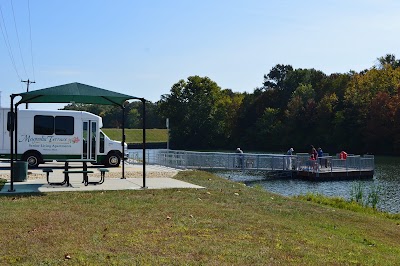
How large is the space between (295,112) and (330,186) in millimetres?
51741

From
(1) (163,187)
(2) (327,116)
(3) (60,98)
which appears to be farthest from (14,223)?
(2) (327,116)

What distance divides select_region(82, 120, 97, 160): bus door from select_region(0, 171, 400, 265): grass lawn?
12.2 m

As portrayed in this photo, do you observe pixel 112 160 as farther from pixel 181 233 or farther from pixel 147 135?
pixel 147 135

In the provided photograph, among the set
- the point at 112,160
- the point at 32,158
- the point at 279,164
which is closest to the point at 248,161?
the point at 279,164

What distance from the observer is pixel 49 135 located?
24109 mm

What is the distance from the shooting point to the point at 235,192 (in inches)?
584

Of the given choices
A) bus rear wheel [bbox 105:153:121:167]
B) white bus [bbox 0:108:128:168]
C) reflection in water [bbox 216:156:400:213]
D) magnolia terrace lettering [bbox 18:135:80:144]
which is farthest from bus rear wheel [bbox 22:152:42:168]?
reflection in water [bbox 216:156:400:213]

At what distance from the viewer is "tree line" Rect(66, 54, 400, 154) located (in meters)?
66.9

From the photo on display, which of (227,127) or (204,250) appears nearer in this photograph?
(204,250)

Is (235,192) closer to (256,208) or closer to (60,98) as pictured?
(256,208)

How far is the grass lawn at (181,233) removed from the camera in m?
6.64

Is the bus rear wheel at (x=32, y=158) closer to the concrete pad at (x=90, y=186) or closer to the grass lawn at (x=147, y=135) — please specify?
the concrete pad at (x=90, y=186)

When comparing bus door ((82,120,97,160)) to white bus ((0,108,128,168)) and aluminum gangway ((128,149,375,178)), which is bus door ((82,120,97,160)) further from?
aluminum gangway ((128,149,375,178))

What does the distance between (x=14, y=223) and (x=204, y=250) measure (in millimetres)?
3858
